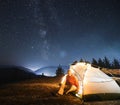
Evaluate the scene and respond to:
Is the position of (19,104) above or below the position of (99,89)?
below

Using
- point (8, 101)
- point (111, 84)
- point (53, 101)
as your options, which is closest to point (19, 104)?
point (8, 101)

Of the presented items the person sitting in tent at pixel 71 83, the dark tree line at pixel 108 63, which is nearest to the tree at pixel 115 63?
the dark tree line at pixel 108 63

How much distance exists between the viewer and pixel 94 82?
10.4 m

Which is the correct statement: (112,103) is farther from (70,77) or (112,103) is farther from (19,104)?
(19,104)

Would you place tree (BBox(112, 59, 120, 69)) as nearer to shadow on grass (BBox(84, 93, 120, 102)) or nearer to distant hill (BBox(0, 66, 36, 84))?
distant hill (BBox(0, 66, 36, 84))

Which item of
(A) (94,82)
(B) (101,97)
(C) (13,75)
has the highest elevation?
(C) (13,75)

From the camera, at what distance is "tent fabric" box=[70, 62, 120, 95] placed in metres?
10.2

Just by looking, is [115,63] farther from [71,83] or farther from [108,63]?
[71,83]

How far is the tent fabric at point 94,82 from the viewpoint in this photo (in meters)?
10.2

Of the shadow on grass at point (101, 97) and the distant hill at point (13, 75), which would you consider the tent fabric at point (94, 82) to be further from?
the distant hill at point (13, 75)

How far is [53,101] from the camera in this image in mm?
8992

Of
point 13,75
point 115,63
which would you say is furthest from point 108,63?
point 13,75

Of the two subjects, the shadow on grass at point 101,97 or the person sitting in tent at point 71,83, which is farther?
the person sitting in tent at point 71,83

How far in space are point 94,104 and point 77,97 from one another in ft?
5.81
